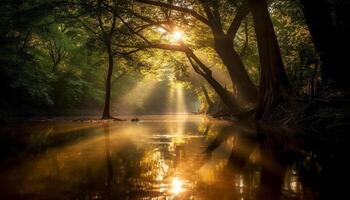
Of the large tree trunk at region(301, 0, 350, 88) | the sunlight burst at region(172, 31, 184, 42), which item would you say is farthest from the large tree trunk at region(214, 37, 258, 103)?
the large tree trunk at region(301, 0, 350, 88)

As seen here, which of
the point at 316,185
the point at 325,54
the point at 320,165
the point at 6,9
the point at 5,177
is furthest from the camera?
the point at 6,9

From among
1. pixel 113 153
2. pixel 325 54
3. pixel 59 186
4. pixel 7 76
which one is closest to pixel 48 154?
pixel 113 153

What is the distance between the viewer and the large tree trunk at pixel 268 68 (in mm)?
15438

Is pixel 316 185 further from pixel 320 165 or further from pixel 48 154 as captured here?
pixel 48 154

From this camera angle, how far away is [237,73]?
23.0 metres

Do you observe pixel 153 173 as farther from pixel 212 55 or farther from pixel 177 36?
pixel 212 55

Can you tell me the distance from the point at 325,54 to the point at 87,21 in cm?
2012

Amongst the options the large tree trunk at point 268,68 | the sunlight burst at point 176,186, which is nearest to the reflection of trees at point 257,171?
the sunlight burst at point 176,186

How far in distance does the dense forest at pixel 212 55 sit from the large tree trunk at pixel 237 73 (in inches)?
2.5

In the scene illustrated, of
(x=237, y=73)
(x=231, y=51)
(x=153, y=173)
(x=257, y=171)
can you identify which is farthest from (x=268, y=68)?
(x=153, y=173)

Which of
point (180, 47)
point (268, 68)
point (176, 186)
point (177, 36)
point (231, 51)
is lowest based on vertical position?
point (176, 186)

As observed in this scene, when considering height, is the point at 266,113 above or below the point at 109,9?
below

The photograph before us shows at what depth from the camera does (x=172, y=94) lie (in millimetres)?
92000

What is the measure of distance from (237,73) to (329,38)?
1056 cm
